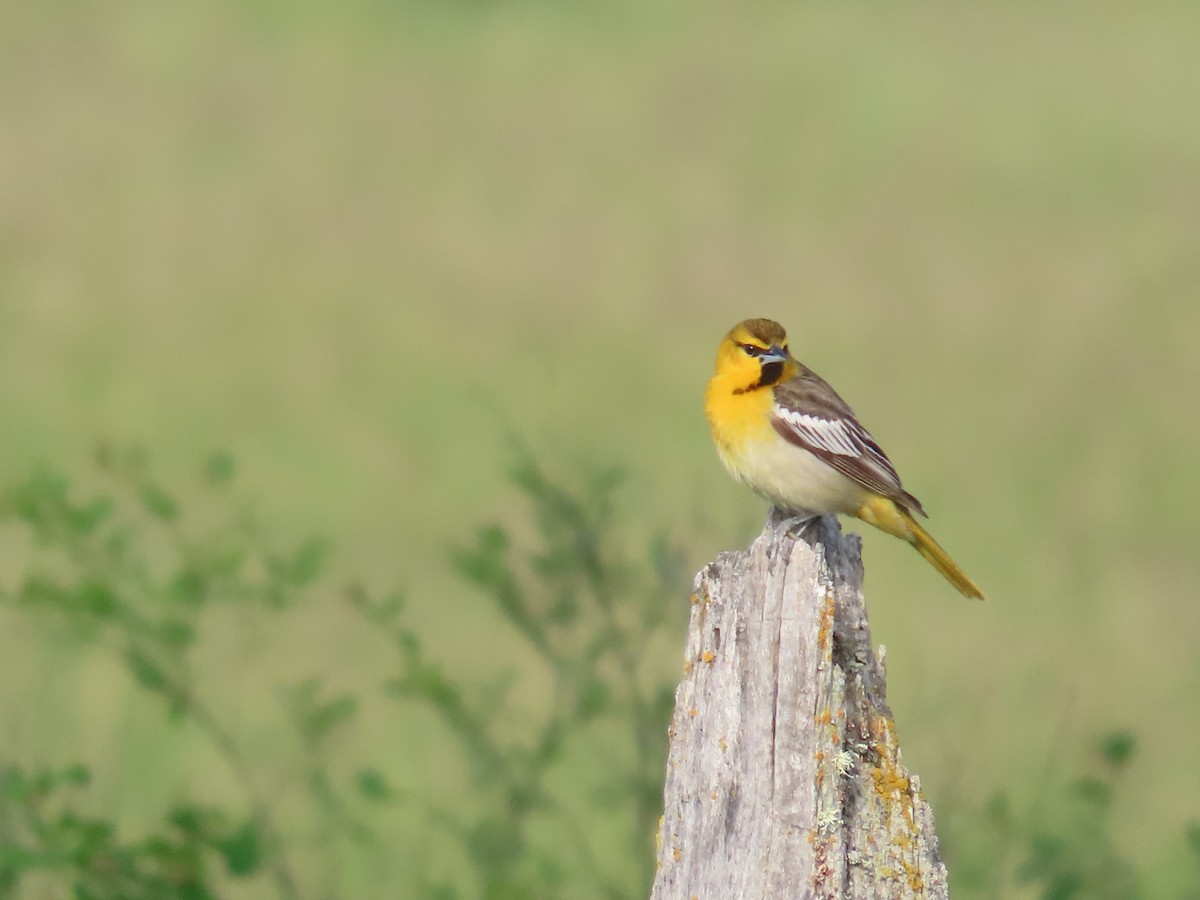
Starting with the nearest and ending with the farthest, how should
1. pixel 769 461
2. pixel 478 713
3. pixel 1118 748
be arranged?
pixel 1118 748
pixel 769 461
pixel 478 713

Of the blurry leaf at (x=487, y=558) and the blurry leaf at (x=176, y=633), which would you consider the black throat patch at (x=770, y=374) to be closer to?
the blurry leaf at (x=487, y=558)

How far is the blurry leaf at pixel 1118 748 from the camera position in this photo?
6051 millimetres

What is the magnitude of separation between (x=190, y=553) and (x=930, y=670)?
5.08 m

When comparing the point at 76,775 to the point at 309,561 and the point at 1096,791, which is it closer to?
the point at 309,561

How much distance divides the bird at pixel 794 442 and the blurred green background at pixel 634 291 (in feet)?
1.32

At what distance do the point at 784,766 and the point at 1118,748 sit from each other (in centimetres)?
276

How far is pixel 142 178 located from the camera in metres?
21.2

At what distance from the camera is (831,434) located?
6293mm

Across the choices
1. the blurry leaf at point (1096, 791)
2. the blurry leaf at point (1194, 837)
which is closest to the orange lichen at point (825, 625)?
the blurry leaf at point (1194, 837)

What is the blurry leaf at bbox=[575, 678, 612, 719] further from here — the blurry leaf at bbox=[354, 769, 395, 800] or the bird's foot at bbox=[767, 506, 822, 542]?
the bird's foot at bbox=[767, 506, 822, 542]

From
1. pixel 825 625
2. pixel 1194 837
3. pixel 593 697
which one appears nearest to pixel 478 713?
pixel 593 697

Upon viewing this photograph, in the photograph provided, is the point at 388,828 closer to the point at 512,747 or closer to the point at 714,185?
the point at 512,747

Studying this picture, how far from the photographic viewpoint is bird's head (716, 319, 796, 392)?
6.50 m

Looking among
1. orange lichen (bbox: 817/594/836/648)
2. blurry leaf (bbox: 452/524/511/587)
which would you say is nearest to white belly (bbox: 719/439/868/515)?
blurry leaf (bbox: 452/524/511/587)
